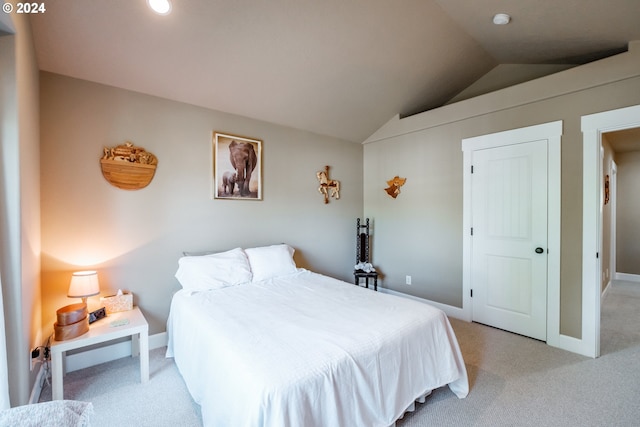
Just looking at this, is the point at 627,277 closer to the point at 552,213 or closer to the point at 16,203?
the point at 552,213

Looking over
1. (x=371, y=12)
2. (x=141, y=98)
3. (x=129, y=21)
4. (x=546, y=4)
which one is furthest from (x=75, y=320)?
(x=546, y=4)

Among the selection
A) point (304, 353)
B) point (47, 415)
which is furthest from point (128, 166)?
point (304, 353)

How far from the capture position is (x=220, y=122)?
302 centimetres

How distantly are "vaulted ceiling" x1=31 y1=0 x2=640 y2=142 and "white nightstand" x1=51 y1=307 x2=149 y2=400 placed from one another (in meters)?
1.99

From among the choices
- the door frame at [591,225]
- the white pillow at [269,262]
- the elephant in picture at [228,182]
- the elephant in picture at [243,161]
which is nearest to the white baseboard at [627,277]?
the door frame at [591,225]

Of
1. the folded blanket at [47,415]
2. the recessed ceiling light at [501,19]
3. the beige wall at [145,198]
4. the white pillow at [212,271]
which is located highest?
the recessed ceiling light at [501,19]

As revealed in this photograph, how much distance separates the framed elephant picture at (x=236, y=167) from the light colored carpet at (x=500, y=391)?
171 cm

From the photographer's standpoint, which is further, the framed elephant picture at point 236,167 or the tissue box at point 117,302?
the framed elephant picture at point 236,167

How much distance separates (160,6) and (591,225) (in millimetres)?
3891

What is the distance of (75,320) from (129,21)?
2.14 metres

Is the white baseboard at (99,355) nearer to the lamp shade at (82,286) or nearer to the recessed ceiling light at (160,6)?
the lamp shade at (82,286)

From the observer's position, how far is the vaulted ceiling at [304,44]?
6.61ft

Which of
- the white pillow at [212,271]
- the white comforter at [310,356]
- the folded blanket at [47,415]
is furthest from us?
the white pillow at [212,271]

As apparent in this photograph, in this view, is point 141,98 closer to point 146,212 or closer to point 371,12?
point 146,212
